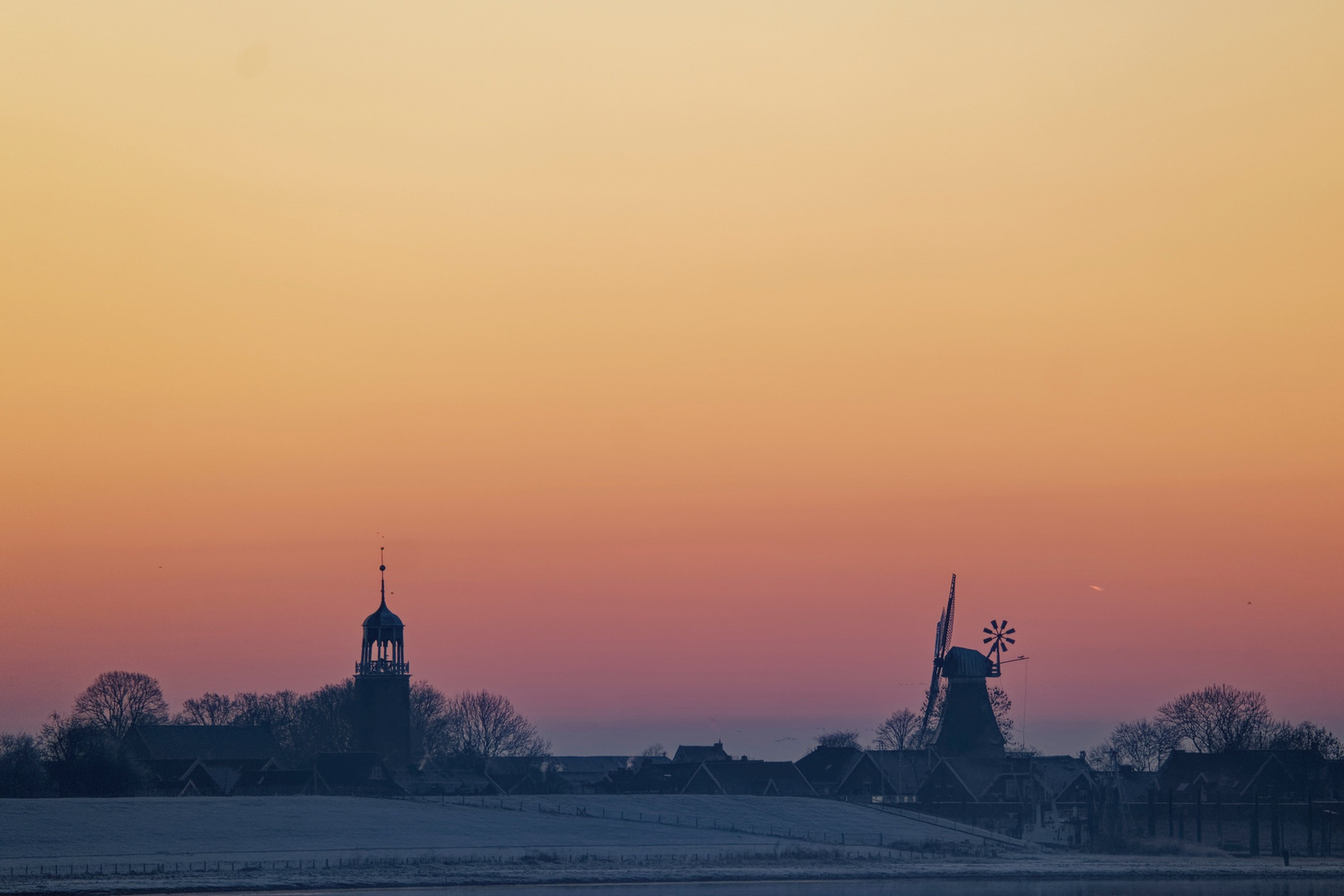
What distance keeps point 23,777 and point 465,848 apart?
112 feet

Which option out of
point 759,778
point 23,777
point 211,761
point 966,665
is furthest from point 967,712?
point 23,777

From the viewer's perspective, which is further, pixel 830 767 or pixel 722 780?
pixel 830 767

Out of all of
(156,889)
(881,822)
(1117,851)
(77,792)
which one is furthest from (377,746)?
(156,889)

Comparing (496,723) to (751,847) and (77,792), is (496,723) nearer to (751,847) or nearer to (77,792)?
(77,792)

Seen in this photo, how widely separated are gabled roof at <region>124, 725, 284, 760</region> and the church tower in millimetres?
10831

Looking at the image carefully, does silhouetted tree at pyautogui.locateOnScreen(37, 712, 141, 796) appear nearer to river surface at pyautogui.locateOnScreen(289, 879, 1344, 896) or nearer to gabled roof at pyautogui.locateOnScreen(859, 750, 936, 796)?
river surface at pyautogui.locateOnScreen(289, 879, 1344, 896)

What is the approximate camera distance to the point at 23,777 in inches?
3767

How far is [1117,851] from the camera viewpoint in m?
103

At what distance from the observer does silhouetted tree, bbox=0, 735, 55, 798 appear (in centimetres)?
9356

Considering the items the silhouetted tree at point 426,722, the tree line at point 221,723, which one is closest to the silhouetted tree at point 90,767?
the tree line at point 221,723

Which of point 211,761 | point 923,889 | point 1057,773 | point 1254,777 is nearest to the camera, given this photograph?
point 923,889

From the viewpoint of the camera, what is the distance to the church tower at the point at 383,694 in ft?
420

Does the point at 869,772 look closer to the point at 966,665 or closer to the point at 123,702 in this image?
the point at 966,665

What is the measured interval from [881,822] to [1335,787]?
3305 centimetres
